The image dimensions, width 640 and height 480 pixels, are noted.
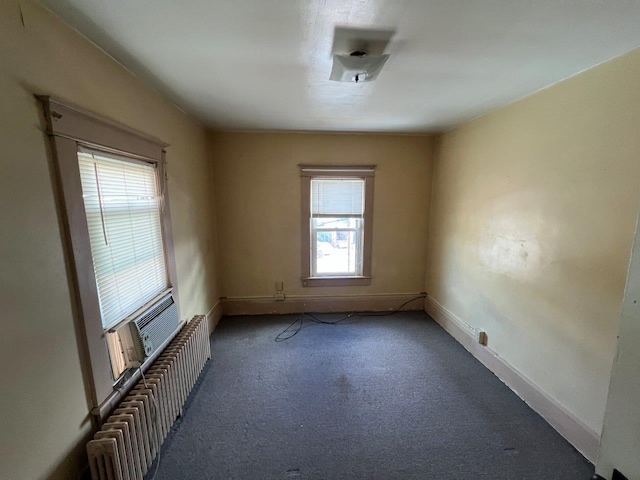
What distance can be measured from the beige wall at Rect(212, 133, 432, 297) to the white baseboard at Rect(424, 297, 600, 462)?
3.19 ft

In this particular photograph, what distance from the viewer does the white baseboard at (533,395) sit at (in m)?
1.65

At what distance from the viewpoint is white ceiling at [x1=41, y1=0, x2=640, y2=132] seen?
3.66ft

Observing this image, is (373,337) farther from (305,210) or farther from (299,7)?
(299,7)

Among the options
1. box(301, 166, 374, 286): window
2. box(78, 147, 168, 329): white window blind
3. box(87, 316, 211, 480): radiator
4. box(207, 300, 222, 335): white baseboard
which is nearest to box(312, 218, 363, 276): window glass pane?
box(301, 166, 374, 286): window

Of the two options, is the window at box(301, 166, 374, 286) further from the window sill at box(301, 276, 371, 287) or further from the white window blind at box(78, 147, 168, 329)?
the white window blind at box(78, 147, 168, 329)

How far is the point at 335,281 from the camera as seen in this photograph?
144 inches

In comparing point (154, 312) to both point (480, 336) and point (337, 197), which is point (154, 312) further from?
point (480, 336)

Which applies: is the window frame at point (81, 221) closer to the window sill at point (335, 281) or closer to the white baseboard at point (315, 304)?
the white baseboard at point (315, 304)

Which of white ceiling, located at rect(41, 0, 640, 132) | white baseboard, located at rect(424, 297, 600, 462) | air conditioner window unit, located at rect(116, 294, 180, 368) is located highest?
white ceiling, located at rect(41, 0, 640, 132)

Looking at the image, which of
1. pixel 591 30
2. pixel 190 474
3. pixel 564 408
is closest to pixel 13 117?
pixel 190 474

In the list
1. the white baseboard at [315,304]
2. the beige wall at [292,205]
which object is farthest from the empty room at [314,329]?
the white baseboard at [315,304]

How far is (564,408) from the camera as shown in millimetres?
1800

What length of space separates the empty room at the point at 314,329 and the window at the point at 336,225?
60 cm

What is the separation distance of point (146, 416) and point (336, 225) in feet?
8.78
